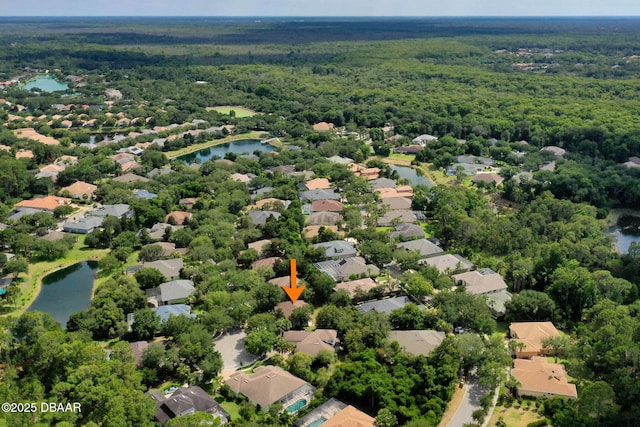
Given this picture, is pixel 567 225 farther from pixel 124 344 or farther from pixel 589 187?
pixel 124 344

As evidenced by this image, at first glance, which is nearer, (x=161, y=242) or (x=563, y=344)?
(x=563, y=344)

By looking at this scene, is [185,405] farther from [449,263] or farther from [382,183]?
[382,183]

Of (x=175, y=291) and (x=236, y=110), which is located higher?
(x=236, y=110)

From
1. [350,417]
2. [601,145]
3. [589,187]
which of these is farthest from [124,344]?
[601,145]

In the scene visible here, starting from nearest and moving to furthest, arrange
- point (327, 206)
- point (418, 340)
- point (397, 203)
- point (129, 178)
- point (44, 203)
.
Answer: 1. point (418, 340)
2. point (327, 206)
3. point (397, 203)
4. point (44, 203)
5. point (129, 178)

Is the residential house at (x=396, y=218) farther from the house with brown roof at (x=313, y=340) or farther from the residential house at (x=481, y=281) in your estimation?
the house with brown roof at (x=313, y=340)

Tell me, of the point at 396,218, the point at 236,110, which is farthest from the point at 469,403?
the point at 236,110

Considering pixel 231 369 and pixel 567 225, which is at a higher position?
pixel 567 225
